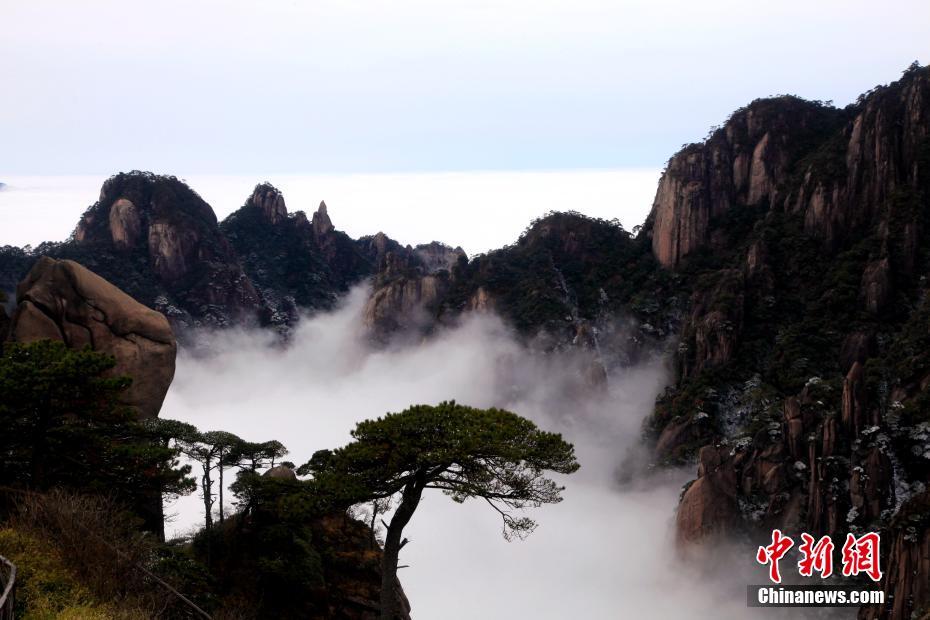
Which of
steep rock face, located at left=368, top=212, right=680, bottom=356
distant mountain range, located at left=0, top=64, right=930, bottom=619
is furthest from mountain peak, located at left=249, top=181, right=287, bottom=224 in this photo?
steep rock face, located at left=368, top=212, right=680, bottom=356

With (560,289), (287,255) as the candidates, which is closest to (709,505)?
(560,289)

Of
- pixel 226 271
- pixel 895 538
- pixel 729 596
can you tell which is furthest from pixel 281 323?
pixel 895 538

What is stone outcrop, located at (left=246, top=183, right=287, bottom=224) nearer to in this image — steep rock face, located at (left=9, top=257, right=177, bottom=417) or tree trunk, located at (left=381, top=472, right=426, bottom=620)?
steep rock face, located at (left=9, top=257, right=177, bottom=417)

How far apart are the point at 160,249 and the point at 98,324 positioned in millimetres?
109580

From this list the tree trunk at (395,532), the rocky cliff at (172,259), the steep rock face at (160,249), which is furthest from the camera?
the steep rock face at (160,249)

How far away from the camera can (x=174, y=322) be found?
127 meters

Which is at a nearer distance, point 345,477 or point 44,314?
point 345,477

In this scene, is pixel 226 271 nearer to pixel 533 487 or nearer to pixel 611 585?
pixel 611 585

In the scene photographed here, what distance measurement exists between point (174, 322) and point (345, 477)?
119 m

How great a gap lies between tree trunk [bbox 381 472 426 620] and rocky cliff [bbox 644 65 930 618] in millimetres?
27430

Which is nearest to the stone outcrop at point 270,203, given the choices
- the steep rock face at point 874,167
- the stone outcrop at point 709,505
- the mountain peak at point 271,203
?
the mountain peak at point 271,203

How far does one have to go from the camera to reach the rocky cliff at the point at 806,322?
4750 cm

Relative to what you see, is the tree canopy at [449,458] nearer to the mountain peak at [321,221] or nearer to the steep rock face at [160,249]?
the steep rock face at [160,249]

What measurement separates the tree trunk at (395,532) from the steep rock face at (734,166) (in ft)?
285
